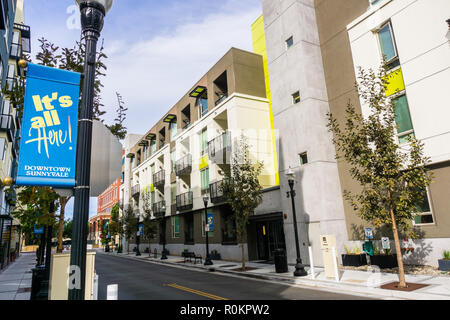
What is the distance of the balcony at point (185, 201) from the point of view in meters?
30.5

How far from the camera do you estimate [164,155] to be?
38.8 meters

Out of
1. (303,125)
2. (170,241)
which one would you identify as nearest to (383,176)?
(303,125)

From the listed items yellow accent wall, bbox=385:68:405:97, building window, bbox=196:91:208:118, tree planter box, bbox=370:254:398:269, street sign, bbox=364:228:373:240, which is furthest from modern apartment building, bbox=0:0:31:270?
yellow accent wall, bbox=385:68:405:97

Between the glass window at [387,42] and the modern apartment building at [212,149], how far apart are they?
995 cm

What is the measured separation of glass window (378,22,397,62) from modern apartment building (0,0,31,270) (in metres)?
19.6

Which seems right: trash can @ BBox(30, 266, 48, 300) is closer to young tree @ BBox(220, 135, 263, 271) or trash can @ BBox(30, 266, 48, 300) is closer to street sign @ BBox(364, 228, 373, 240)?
young tree @ BBox(220, 135, 263, 271)

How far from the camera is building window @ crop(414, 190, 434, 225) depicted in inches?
533

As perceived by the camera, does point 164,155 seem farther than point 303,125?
Yes

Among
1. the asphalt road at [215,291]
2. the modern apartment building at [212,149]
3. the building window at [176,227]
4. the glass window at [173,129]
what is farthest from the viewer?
the glass window at [173,129]

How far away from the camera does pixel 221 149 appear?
2528 cm

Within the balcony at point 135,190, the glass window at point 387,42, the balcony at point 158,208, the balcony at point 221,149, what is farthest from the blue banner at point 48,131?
the balcony at point 135,190

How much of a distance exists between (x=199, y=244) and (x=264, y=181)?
32.5 feet

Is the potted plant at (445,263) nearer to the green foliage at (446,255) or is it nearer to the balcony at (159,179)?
the green foliage at (446,255)

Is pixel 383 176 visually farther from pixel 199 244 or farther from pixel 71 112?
pixel 199 244
